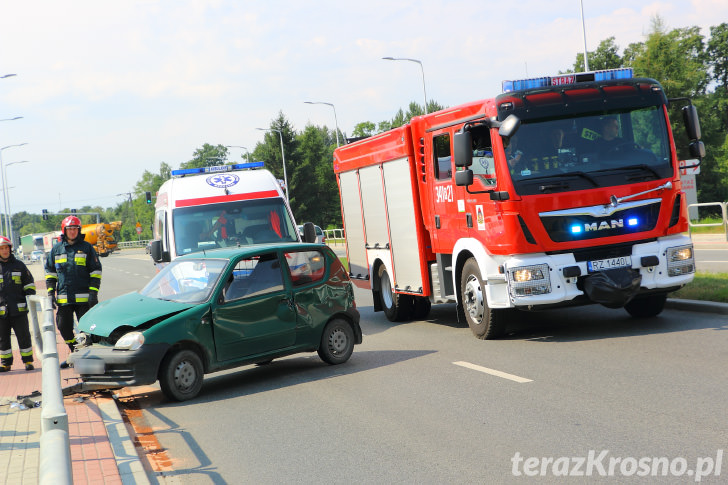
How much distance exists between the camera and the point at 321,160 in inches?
3752

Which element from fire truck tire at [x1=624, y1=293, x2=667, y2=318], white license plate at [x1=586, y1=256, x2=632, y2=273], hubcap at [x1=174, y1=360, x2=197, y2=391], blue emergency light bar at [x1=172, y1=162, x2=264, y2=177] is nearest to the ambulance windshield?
blue emergency light bar at [x1=172, y1=162, x2=264, y2=177]

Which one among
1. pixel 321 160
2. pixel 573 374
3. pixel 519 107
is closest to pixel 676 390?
pixel 573 374

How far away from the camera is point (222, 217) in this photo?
13.7 metres

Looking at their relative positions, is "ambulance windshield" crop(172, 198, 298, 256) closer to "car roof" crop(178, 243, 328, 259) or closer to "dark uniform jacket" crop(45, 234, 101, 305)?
"dark uniform jacket" crop(45, 234, 101, 305)

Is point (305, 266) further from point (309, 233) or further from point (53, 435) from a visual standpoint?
point (53, 435)

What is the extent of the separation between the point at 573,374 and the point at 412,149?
17.6 ft

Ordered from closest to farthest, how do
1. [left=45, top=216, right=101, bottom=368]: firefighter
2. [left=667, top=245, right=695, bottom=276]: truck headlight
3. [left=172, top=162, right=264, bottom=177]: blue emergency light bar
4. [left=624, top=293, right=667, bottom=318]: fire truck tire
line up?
[left=667, top=245, right=695, bottom=276]: truck headlight, [left=45, top=216, right=101, bottom=368]: firefighter, [left=624, top=293, right=667, bottom=318]: fire truck tire, [left=172, top=162, right=264, bottom=177]: blue emergency light bar

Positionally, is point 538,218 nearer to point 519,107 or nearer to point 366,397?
point 519,107

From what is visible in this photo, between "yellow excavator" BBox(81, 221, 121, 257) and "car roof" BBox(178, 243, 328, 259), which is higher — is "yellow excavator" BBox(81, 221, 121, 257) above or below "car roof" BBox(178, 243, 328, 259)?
above

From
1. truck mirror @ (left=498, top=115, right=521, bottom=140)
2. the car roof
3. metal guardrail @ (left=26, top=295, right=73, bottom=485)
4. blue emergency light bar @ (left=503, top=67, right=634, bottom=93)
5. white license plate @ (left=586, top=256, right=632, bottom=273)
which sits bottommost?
white license plate @ (left=586, top=256, right=632, bottom=273)

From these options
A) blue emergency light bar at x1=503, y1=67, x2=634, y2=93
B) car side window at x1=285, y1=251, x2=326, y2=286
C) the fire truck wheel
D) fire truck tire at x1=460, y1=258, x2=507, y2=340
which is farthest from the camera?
the fire truck wheel

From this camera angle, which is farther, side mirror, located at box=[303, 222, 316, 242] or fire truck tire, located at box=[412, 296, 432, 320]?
fire truck tire, located at box=[412, 296, 432, 320]

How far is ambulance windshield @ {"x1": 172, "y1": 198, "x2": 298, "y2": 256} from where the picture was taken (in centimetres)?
1348

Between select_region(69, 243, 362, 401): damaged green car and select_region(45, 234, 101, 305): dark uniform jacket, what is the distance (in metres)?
1.67
